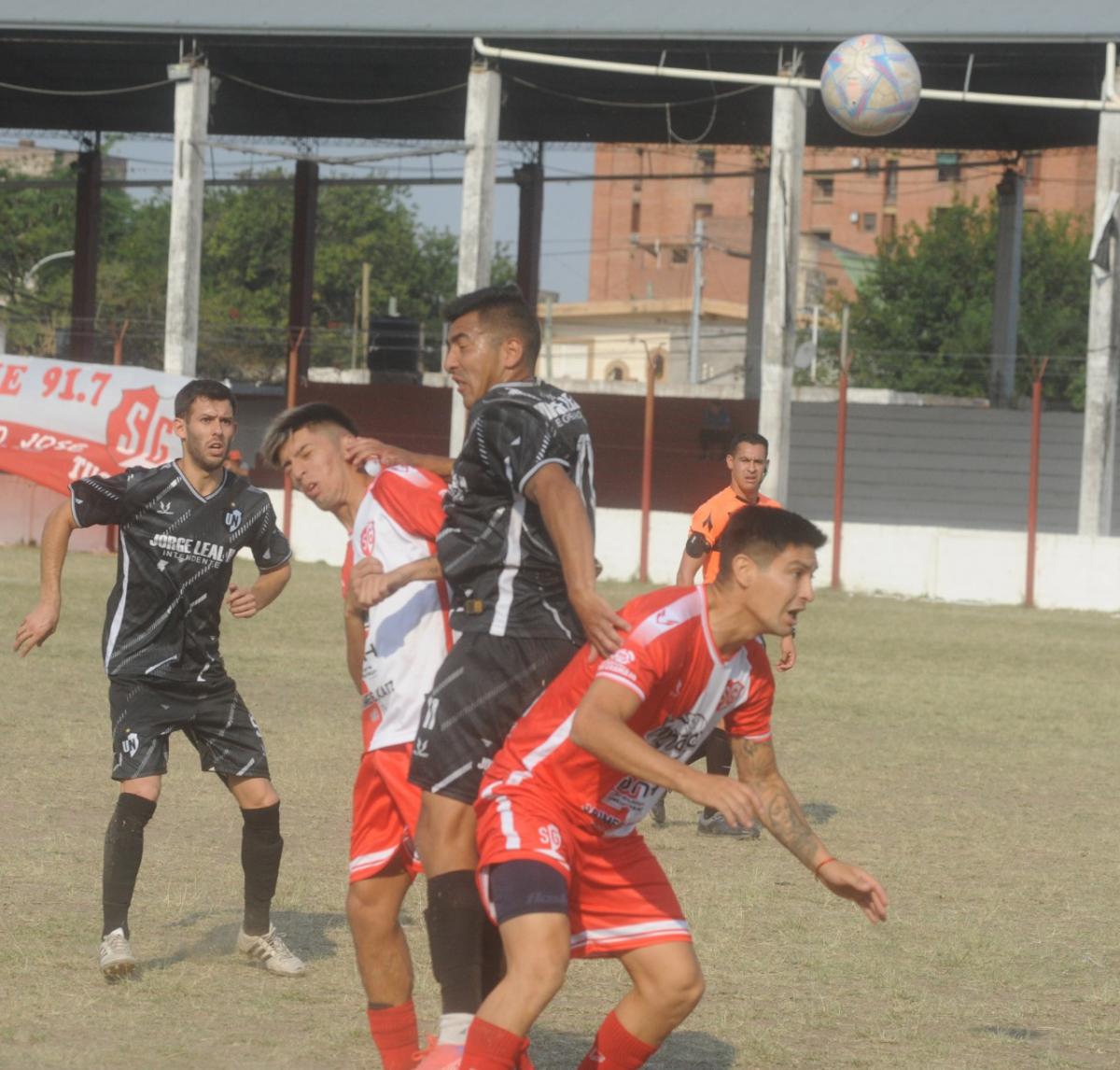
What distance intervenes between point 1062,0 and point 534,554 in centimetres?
2444

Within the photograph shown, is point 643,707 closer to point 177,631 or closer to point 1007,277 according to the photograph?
point 177,631

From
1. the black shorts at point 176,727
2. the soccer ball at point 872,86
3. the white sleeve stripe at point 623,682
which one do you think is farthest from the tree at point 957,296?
the white sleeve stripe at point 623,682

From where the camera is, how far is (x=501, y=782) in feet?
14.4

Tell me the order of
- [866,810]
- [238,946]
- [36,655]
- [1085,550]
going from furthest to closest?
[1085,550] → [36,655] → [866,810] → [238,946]

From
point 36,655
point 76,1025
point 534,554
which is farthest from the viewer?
point 36,655

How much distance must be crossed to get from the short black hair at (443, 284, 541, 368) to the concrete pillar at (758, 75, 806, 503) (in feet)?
72.9

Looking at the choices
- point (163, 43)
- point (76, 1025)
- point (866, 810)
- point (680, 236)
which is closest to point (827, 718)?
point (866, 810)

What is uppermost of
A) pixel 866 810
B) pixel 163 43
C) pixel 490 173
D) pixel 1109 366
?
pixel 163 43

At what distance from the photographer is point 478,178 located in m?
28.4

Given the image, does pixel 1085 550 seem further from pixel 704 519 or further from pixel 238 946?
pixel 238 946

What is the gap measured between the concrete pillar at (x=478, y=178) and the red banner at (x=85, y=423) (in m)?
5.77

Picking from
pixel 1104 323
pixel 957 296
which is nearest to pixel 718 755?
pixel 1104 323

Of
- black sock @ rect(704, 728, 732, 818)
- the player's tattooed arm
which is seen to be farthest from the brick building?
the player's tattooed arm

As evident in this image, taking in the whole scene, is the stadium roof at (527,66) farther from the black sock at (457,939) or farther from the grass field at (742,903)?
the black sock at (457,939)
